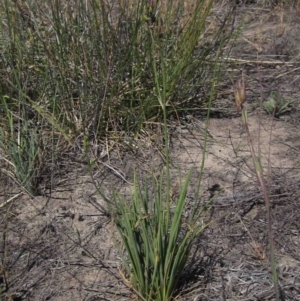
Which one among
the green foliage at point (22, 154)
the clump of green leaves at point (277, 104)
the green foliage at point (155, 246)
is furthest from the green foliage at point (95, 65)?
the green foliage at point (155, 246)

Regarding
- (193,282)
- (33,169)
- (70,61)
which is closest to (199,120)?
(70,61)

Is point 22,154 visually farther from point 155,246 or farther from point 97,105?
point 155,246

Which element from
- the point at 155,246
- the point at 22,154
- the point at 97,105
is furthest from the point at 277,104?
the point at 155,246

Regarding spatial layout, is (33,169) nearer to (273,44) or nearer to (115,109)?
(115,109)

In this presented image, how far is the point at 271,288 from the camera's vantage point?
2184mm

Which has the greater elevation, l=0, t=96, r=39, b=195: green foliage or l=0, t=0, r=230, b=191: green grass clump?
l=0, t=0, r=230, b=191: green grass clump

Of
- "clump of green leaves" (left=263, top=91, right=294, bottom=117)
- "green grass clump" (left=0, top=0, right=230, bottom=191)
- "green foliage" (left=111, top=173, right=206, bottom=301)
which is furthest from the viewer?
"clump of green leaves" (left=263, top=91, right=294, bottom=117)

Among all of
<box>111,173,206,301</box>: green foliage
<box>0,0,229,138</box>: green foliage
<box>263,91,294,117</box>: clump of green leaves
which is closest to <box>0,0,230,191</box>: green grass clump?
<box>0,0,229,138</box>: green foliage

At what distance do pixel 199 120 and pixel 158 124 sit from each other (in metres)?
0.25

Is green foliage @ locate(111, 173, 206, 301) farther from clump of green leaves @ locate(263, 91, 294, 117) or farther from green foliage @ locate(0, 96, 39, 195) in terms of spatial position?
clump of green leaves @ locate(263, 91, 294, 117)

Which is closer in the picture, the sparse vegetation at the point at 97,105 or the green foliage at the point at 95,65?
the sparse vegetation at the point at 97,105

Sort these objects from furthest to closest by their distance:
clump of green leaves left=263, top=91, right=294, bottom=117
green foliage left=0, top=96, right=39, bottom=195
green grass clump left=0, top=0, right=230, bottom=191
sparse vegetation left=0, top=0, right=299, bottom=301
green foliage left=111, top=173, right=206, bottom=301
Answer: clump of green leaves left=263, top=91, right=294, bottom=117, green grass clump left=0, top=0, right=230, bottom=191, green foliage left=0, top=96, right=39, bottom=195, sparse vegetation left=0, top=0, right=299, bottom=301, green foliage left=111, top=173, right=206, bottom=301

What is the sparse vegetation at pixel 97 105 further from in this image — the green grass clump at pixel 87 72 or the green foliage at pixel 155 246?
the green foliage at pixel 155 246

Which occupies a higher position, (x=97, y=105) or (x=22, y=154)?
(x=97, y=105)
